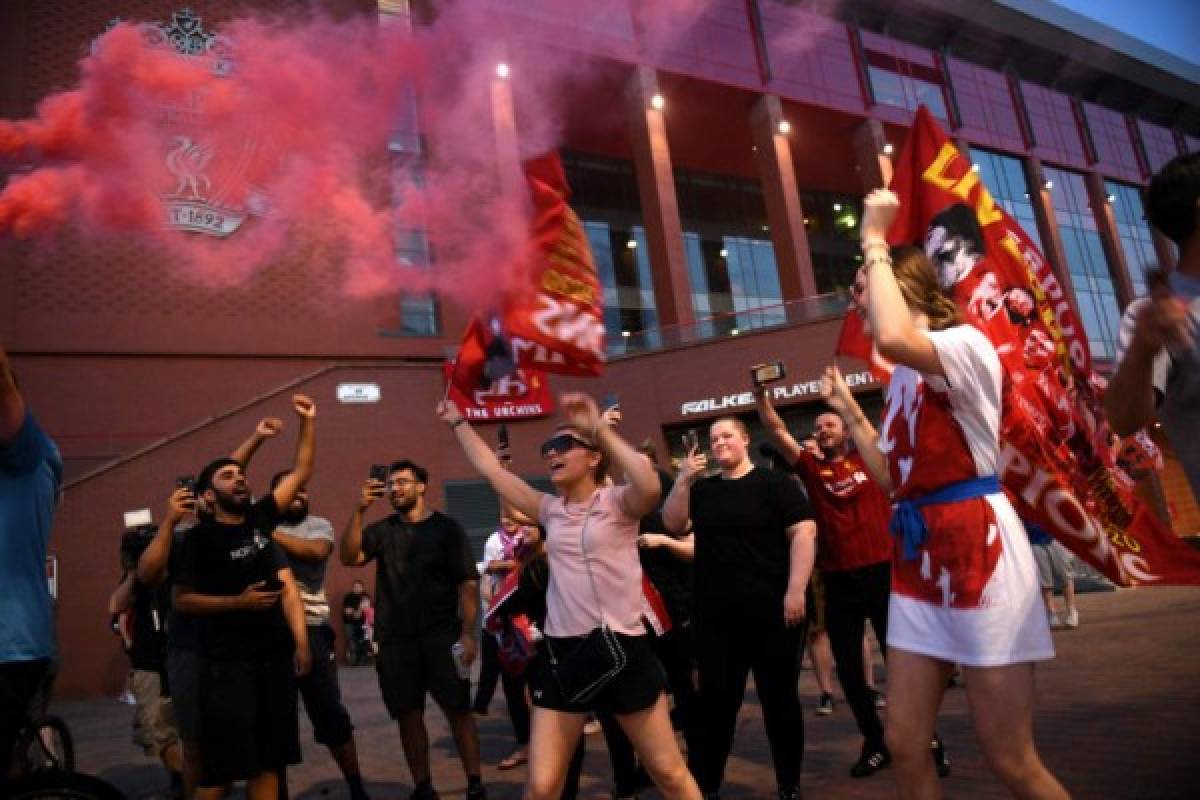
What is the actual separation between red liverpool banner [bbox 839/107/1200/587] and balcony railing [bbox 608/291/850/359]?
47.1 feet

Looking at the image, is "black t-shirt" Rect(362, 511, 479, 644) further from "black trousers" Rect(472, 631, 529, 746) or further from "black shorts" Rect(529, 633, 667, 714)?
"black shorts" Rect(529, 633, 667, 714)

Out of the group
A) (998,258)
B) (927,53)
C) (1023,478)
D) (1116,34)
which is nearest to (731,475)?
(1023,478)

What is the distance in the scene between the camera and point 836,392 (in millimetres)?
3701

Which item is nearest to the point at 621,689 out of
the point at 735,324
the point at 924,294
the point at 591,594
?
the point at 591,594

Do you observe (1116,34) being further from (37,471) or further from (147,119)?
(37,471)

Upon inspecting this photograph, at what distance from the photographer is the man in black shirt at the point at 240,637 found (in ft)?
13.3

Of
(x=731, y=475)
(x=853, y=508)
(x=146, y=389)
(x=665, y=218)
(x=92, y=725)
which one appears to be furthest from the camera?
(x=665, y=218)

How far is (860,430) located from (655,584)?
296cm

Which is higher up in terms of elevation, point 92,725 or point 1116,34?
point 1116,34

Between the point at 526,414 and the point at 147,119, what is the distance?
37.3 ft

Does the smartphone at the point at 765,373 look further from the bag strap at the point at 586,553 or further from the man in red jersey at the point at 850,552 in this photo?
the bag strap at the point at 586,553

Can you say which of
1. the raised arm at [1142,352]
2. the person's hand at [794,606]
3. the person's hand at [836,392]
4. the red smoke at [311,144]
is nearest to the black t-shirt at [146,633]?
the red smoke at [311,144]

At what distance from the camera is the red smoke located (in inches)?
335

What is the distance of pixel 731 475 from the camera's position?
4715 millimetres
